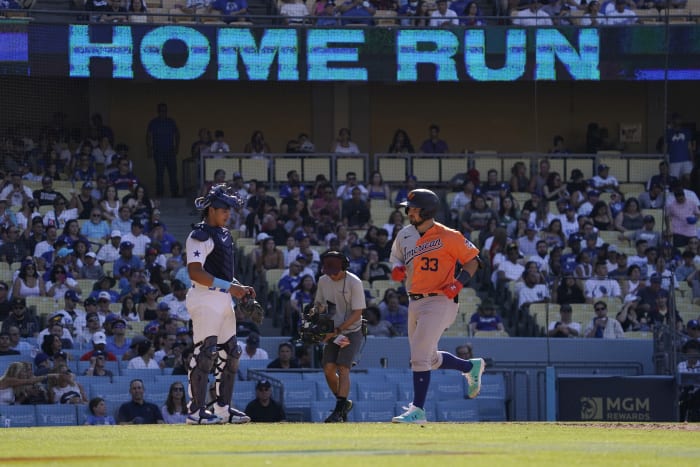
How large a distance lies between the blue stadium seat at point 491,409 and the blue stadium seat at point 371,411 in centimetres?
129

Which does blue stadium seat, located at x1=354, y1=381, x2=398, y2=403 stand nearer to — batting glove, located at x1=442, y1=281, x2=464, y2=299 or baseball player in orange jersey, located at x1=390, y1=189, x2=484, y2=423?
baseball player in orange jersey, located at x1=390, y1=189, x2=484, y2=423

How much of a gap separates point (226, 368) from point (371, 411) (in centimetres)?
552

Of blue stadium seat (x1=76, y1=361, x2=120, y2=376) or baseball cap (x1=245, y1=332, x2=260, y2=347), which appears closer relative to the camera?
blue stadium seat (x1=76, y1=361, x2=120, y2=376)

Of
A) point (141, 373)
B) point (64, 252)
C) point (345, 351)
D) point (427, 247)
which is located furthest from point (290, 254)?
point (427, 247)

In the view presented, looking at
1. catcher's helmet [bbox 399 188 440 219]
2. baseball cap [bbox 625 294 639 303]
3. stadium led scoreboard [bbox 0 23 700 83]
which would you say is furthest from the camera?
stadium led scoreboard [bbox 0 23 700 83]

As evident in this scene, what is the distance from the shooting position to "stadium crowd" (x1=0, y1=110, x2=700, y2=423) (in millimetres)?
17047

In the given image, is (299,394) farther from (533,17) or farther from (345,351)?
(533,17)

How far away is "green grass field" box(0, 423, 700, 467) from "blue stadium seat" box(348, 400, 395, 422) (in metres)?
5.36

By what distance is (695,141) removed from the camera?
2662cm

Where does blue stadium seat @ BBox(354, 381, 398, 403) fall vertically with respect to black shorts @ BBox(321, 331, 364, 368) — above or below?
below

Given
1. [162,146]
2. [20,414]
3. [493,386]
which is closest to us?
[20,414]

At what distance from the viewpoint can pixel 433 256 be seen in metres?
10.9

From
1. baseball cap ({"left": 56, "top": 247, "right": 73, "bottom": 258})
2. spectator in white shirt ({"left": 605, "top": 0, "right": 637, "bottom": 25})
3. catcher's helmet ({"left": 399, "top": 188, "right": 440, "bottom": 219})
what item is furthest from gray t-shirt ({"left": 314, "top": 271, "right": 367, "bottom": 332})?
spectator in white shirt ({"left": 605, "top": 0, "right": 637, "bottom": 25})

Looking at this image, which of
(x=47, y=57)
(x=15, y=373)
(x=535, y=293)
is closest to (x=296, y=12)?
(x=47, y=57)
